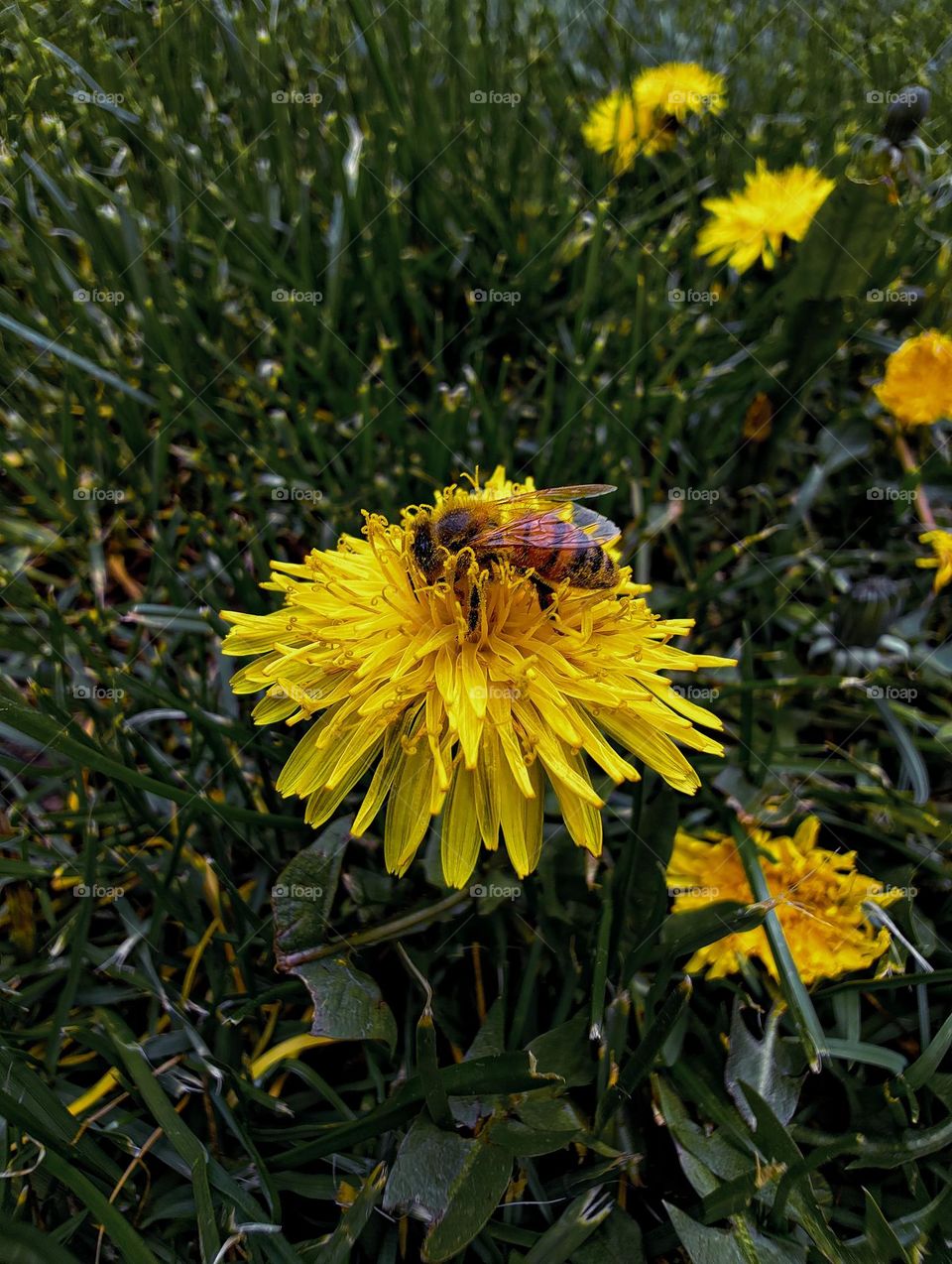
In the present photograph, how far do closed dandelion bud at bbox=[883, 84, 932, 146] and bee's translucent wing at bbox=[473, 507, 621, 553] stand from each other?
73.7 inches

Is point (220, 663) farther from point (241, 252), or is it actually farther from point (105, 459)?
point (241, 252)

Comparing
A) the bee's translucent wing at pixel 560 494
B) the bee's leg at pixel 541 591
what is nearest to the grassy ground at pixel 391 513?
the bee's leg at pixel 541 591

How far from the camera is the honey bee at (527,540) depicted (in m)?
1.34

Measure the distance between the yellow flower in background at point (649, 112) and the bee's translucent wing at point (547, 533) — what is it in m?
2.24

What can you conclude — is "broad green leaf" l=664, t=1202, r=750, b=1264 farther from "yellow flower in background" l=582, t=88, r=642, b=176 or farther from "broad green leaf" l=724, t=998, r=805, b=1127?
"yellow flower in background" l=582, t=88, r=642, b=176

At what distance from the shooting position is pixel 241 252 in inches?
108

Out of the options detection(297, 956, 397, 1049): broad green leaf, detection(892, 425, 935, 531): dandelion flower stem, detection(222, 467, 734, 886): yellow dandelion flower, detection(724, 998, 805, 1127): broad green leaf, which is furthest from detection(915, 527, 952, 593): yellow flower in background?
detection(297, 956, 397, 1049): broad green leaf

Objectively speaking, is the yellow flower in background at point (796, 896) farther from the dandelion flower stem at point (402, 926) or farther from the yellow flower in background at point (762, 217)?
the yellow flower in background at point (762, 217)

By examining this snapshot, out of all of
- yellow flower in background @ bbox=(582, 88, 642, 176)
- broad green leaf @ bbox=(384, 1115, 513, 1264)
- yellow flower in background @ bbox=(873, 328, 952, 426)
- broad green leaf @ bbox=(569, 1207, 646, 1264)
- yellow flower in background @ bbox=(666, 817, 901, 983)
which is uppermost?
yellow flower in background @ bbox=(582, 88, 642, 176)

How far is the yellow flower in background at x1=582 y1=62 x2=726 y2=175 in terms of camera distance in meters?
3.12

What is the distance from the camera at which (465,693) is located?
4.43 ft

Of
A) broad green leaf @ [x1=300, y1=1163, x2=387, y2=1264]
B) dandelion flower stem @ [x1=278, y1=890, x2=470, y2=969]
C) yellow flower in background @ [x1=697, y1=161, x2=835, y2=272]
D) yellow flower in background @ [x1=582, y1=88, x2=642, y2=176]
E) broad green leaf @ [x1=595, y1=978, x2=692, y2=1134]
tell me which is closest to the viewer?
broad green leaf @ [x1=300, y1=1163, x2=387, y2=1264]

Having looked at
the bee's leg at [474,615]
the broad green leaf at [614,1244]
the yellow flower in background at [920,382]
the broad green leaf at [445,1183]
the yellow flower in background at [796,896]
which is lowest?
the broad green leaf at [614,1244]

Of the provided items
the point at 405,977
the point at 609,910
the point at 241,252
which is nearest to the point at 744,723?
the point at 609,910
